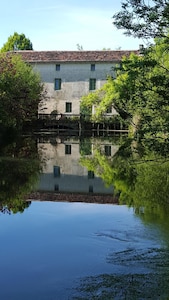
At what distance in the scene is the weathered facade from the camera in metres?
66.5

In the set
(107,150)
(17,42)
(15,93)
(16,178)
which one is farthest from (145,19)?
(17,42)

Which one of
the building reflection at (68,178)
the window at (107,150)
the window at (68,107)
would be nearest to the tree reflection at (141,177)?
the building reflection at (68,178)

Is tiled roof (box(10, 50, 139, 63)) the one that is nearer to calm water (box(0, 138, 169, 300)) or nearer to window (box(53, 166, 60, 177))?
window (box(53, 166, 60, 177))

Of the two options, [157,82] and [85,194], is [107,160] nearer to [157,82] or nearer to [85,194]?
[85,194]

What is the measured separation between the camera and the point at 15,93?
40438 millimetres

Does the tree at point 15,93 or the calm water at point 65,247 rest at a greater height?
the tree at point 15,93

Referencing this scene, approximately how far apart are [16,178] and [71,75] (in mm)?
51998

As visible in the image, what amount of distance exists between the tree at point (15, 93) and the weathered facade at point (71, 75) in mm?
17991

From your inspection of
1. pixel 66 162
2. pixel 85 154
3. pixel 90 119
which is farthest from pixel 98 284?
pixel 90 119

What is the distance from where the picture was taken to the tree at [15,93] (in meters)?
36.5

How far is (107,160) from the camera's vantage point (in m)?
24.5

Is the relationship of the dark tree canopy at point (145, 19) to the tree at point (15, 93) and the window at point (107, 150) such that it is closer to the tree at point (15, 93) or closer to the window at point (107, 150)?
the window at point (107, 150)

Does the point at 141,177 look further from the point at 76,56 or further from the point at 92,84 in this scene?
the point at 76,56

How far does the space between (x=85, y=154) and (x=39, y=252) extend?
1949cm
